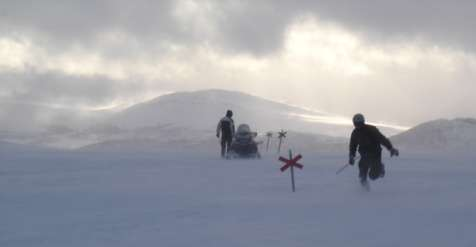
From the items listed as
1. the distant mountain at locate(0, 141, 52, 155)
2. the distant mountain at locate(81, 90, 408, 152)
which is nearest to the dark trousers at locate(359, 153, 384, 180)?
the distant mountain at locate(0, 141, 52, 155)

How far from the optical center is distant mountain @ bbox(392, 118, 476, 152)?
151 ft

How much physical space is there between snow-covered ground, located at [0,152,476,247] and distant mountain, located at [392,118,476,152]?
28.9m

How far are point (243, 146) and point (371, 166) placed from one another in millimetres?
12748

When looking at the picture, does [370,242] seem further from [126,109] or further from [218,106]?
[126,109]

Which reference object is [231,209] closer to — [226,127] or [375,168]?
[375,168]

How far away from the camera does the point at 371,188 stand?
14.3 metres

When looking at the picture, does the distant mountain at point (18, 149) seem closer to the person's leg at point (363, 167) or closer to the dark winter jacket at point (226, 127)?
the dark winter jacket at point (226, 127)

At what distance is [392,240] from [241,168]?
1198 cm

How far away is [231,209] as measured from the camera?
10.9 m

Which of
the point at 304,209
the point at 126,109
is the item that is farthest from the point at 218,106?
the point at 304,209

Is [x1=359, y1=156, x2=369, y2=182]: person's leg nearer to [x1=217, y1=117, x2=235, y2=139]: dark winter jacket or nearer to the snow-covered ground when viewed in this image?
the snow-covered ground

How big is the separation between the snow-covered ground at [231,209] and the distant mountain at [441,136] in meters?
28.9

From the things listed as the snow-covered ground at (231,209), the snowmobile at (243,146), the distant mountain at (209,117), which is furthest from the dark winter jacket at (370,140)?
the distant mountain at (209,117)

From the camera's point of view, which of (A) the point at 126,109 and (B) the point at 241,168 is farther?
(A) the point at 126,109
